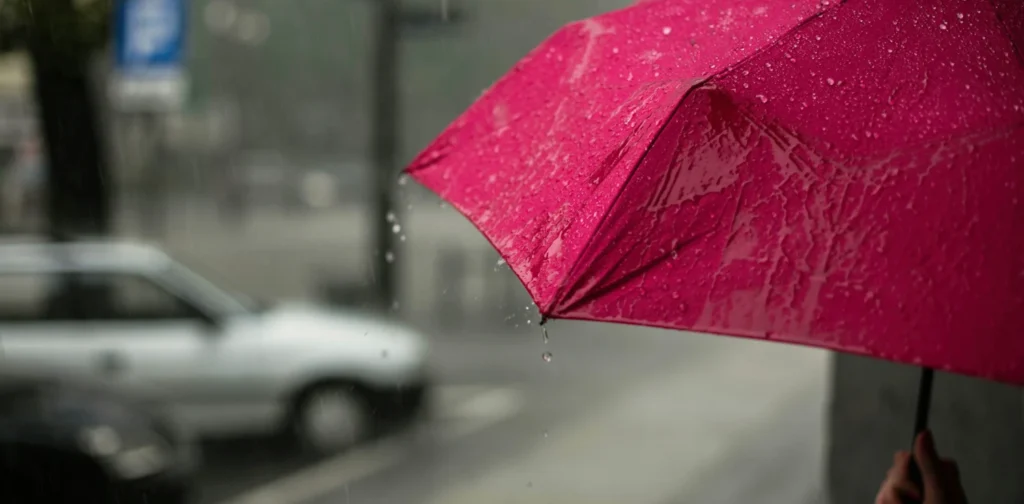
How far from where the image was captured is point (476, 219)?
1866mm

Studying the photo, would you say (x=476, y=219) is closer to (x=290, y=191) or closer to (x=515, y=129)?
(x=515, y=129)

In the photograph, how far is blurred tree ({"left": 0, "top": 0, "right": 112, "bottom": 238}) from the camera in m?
8.49

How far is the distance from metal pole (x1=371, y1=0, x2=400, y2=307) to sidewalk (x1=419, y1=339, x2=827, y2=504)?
310 cm

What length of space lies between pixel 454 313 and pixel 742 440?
23.0 ft

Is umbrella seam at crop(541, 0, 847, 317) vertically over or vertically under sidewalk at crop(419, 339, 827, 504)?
over

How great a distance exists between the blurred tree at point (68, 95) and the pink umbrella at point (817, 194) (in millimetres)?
7679

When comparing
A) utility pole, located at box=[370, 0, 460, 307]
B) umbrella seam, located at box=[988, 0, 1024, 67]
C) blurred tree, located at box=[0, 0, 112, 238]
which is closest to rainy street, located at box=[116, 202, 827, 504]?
utility pole, located at box=[370, 0, 460, 307]

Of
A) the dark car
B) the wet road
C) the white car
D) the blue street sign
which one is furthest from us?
the blue street sign

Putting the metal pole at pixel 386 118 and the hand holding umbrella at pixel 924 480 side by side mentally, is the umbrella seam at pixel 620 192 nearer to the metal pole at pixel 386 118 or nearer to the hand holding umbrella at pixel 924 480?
the hand holding umbrella at pixel 924 480

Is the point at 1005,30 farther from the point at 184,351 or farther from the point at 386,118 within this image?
the point at 386,118

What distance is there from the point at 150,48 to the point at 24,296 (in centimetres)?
225

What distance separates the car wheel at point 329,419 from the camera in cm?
802

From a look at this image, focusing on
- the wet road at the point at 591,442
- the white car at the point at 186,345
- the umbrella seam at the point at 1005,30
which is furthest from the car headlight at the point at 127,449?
the umbrella seam at the point at 1005,30

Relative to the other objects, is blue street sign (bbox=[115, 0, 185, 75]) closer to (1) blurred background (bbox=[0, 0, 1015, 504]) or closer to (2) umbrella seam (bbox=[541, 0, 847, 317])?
(1) blurred background (bbox=[0, 0, 1015, 504])
